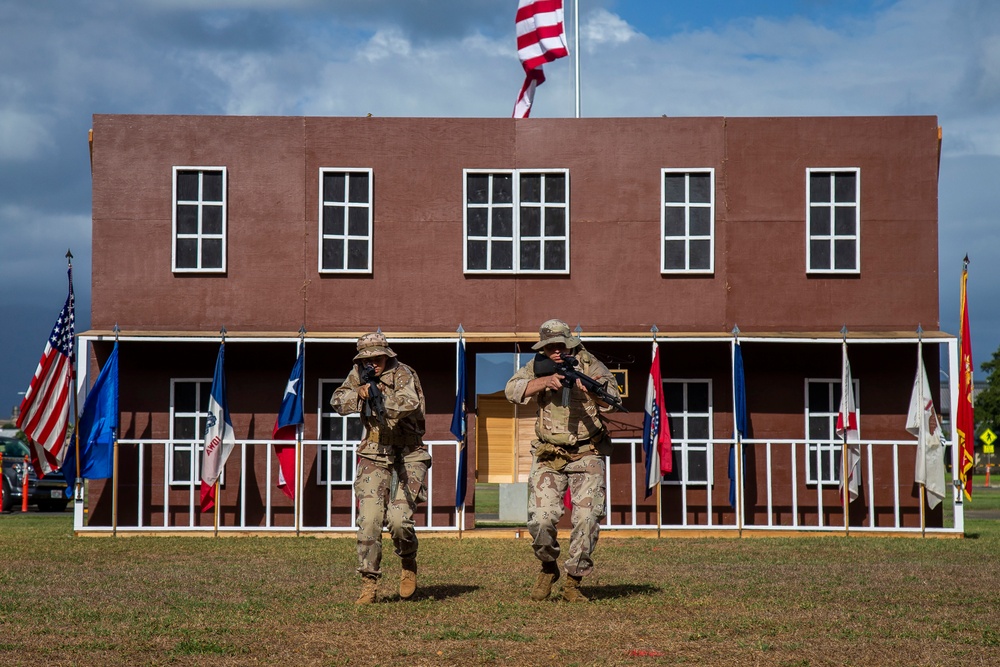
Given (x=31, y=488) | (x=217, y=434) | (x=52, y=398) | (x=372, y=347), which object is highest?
(x=372, y=347)

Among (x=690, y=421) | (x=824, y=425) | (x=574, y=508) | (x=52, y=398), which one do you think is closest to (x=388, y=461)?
(x=574, y=508)

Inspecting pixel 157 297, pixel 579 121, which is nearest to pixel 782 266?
pixel 579 121

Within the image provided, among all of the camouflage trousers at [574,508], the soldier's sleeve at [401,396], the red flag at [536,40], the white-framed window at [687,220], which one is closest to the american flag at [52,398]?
the red flag at [536,40]

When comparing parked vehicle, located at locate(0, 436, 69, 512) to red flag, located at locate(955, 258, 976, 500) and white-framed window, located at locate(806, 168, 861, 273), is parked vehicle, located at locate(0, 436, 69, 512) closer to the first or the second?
white-framed window, located at locate(806, 168, 861, 273)

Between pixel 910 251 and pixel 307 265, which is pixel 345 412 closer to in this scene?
pixel 307 265

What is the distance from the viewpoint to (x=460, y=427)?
1767cm

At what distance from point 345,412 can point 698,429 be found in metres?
10.2

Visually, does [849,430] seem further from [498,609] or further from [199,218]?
[498,609]

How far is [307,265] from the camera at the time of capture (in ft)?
63.4

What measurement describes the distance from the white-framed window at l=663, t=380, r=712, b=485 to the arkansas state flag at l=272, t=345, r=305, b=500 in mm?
5357

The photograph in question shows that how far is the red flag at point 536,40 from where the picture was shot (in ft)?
71.5

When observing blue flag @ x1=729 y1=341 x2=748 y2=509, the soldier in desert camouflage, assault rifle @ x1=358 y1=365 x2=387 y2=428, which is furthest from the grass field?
blue flag @ x1=729 y1=341 x2=748 y2=509

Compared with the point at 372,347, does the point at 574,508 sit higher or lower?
lower

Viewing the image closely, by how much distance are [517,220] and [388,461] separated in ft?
30.9
